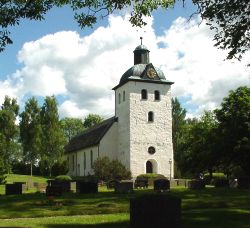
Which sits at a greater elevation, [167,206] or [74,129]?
[74,129]

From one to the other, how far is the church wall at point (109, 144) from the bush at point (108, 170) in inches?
259

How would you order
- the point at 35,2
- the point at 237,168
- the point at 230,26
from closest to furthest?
1. the point at 35,2
2. the point at 230,26
3. the point at 237,168

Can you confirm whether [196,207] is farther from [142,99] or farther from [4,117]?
[4,117]

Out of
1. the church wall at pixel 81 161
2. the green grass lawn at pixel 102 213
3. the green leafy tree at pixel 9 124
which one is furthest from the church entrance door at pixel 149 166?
the green grass lawn at pixel 102 213

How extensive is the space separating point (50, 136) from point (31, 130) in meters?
2.41

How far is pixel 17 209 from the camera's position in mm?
19500

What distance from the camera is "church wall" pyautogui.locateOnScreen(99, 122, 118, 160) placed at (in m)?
55.3

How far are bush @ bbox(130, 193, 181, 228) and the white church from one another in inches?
1516

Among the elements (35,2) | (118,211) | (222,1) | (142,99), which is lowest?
(118,211)

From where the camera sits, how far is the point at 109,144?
5556 cm

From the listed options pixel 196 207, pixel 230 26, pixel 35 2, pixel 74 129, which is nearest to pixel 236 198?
pixel 196 207

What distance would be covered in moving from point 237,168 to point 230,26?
111ft

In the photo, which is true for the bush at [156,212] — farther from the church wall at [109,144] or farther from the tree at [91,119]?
the tree at [91,119]

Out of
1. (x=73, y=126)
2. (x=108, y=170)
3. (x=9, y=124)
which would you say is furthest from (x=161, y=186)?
(x=73, y=126)
